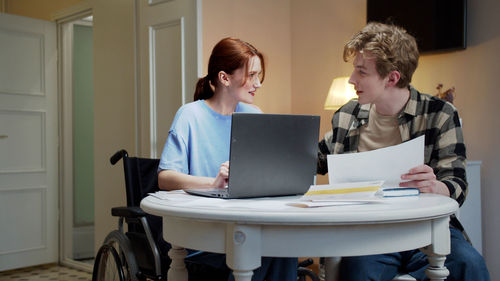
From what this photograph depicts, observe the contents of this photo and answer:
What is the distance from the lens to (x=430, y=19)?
333cm

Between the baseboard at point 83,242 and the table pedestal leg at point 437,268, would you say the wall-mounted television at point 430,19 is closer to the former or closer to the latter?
the table pedestal leg at point 437,268

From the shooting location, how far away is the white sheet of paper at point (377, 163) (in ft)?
4.51

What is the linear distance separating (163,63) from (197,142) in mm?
1432

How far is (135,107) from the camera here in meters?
3.41

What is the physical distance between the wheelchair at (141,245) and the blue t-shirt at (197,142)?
1.02ft

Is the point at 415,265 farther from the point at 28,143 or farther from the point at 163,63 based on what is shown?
the point at 28,143

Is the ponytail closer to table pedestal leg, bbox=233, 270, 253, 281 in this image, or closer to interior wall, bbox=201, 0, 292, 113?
table pedestal leg, bbox=233, 270, 253, 281

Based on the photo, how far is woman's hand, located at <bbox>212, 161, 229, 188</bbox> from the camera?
4.94 feet

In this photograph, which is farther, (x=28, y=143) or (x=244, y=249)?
(x=28, y=143)

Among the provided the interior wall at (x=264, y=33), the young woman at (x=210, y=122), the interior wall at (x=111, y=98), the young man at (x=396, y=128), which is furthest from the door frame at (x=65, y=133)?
the young man at (x=396, y=128)

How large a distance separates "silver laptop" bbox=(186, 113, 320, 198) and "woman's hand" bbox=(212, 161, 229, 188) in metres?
0.12

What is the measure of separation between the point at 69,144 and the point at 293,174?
11.0ft

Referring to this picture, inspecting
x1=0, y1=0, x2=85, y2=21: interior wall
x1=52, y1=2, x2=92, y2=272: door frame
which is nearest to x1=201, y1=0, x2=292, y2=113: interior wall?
x1=0, y1=0, x2=85, y2=21: interior wall

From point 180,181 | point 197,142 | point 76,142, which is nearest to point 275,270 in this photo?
point 180,181
